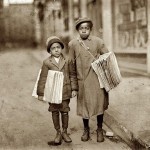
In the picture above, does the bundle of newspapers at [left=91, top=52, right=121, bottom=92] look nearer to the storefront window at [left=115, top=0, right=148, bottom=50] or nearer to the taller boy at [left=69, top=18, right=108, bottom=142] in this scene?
the taller boy at [left=69, top=18, right=108, bottom=142]

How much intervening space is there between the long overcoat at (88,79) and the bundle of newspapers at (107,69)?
→ 0.30 ft

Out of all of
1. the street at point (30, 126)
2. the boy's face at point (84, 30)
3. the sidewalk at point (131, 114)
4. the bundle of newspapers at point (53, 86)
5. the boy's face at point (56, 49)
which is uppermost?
the boy's face at point (84, 30)

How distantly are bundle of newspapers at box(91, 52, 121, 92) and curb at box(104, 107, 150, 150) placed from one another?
68 centimetres

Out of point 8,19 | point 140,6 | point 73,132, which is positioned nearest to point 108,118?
point 73,132

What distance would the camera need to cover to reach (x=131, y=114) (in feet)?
17.2

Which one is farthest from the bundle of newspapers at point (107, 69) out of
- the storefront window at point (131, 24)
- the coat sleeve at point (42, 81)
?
the storefront window at point (131, 24)

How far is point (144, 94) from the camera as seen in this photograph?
263 inches

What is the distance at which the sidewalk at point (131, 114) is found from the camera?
4.26m

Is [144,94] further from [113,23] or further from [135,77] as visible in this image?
[113,23]

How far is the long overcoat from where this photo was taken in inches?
173

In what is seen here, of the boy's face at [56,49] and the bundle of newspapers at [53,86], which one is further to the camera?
the boy's face at [56,49]

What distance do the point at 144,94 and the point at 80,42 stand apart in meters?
2.69

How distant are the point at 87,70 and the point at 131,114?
130 centimetres

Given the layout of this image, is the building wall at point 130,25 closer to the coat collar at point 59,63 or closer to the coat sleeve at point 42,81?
the coat collar at point 59,63
